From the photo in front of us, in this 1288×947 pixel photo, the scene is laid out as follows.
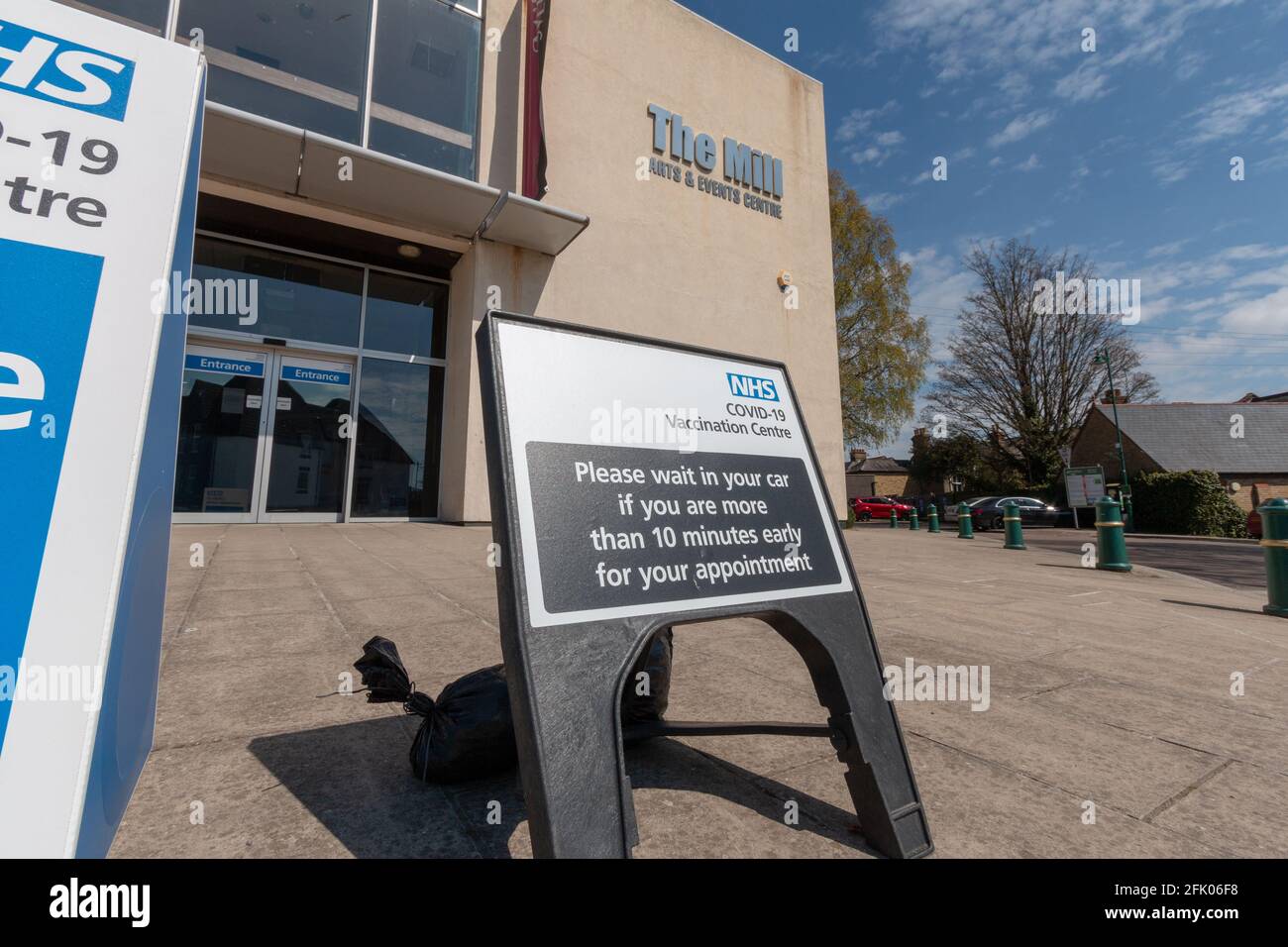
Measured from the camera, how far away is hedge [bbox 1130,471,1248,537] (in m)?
21.9

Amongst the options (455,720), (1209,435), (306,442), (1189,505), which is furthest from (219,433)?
(1209,435)

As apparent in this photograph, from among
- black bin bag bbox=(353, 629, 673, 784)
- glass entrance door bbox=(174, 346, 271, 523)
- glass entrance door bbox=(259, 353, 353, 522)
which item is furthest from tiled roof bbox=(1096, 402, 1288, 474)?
glass entrance door bbox=(174, 346, 271, 523)

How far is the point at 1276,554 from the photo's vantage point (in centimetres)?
521

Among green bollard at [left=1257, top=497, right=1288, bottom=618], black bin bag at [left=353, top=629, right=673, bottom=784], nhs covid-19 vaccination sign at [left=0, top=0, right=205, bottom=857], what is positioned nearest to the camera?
nhs covid-19 vaccination sign at [left=0, top=0, right=205, bottom=857]

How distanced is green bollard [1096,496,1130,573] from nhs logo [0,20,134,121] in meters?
10.4

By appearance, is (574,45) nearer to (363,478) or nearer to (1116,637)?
(363,478)

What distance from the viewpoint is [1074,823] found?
1479 mm

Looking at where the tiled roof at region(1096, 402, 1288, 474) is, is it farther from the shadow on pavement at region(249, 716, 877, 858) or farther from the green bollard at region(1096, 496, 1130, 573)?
the shadow on pavement at region(249, 716, 877, 858)

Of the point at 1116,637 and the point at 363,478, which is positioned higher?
the point at 363,478

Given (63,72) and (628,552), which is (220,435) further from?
(628,552)
